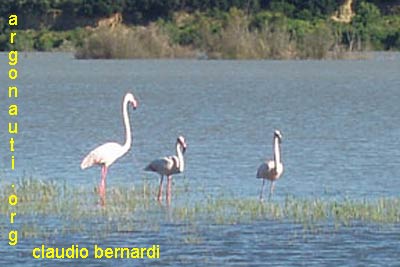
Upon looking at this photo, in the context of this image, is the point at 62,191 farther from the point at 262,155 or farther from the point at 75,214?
the point at 262,155

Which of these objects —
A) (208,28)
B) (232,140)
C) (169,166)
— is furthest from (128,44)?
(169,166)

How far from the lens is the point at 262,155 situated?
24188 millimetres

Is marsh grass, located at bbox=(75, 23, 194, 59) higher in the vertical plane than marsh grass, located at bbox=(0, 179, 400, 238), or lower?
lower

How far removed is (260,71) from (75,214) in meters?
40.0

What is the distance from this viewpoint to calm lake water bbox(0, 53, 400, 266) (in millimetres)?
14898

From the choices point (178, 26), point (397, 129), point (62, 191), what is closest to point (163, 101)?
point (397, 129)

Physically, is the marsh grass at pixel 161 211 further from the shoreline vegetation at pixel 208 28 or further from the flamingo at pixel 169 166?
the shoreline vegetation at pixel 208 28

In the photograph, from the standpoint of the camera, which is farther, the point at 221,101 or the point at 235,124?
the point at 221,101

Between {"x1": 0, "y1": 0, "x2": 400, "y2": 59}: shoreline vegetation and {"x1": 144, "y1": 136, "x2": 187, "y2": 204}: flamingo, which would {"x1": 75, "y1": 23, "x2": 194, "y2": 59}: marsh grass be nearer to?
{"x1": 0, "y1": 0, "x2": 400, "y2": 59}: shoreline vegetation

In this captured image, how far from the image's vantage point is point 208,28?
2495 inches

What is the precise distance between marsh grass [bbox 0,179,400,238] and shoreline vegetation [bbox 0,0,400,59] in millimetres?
41150

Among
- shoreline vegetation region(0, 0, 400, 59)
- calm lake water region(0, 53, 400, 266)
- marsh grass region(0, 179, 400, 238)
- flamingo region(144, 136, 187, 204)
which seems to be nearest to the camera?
calm lake water region(0, 53, 400, 266)

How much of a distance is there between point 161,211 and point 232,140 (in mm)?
10188

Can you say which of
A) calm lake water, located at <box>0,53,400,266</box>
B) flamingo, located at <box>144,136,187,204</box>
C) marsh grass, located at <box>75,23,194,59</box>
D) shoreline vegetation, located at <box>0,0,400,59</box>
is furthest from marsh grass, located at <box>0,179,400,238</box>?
marsh grass, located at <box>75,23,194,59</box>
